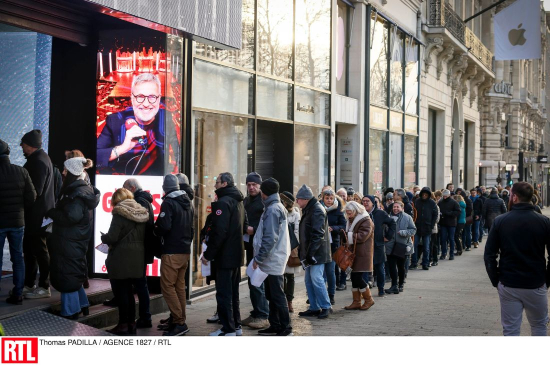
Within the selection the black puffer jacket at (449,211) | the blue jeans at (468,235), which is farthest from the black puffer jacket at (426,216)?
the blue jeans at (468,235)

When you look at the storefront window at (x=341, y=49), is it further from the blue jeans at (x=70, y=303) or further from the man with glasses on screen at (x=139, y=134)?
the blue jeans at (x=70, y=303)

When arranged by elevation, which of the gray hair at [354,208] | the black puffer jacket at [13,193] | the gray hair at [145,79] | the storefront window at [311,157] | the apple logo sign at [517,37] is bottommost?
the gray hair at [354,208]

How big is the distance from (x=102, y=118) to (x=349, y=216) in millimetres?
3785

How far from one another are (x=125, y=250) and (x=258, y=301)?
1.97 m

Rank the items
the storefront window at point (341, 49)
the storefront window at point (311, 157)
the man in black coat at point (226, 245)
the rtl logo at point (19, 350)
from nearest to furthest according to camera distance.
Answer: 1. the rtl logo at point (19, 350)
2. the man in black coat at point (226, 245)
3. the storefront window at point (311, 157)
4. the storefront window at point (341, 49)

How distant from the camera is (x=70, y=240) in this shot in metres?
8.22

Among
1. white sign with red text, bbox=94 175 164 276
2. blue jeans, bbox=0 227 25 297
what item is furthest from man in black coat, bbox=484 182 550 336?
blue jeans, bbox=0 227 25 297

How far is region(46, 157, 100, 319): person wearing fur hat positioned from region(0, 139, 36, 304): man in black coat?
543 mm

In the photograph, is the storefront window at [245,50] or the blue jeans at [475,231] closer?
the storefront window at [245,50]

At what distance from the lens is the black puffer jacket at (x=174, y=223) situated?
8430 millimetres

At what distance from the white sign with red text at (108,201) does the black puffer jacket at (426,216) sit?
792cm

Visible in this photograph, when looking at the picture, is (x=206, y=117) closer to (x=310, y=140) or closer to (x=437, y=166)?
(x=310, y=140)

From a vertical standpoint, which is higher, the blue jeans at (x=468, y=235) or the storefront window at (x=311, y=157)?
the storefront window at (x=311, y=157)

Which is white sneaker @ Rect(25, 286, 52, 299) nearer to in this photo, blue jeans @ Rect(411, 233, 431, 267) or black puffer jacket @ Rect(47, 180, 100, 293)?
black puffer jacket @ Rect(47, 180, 100, 293)
